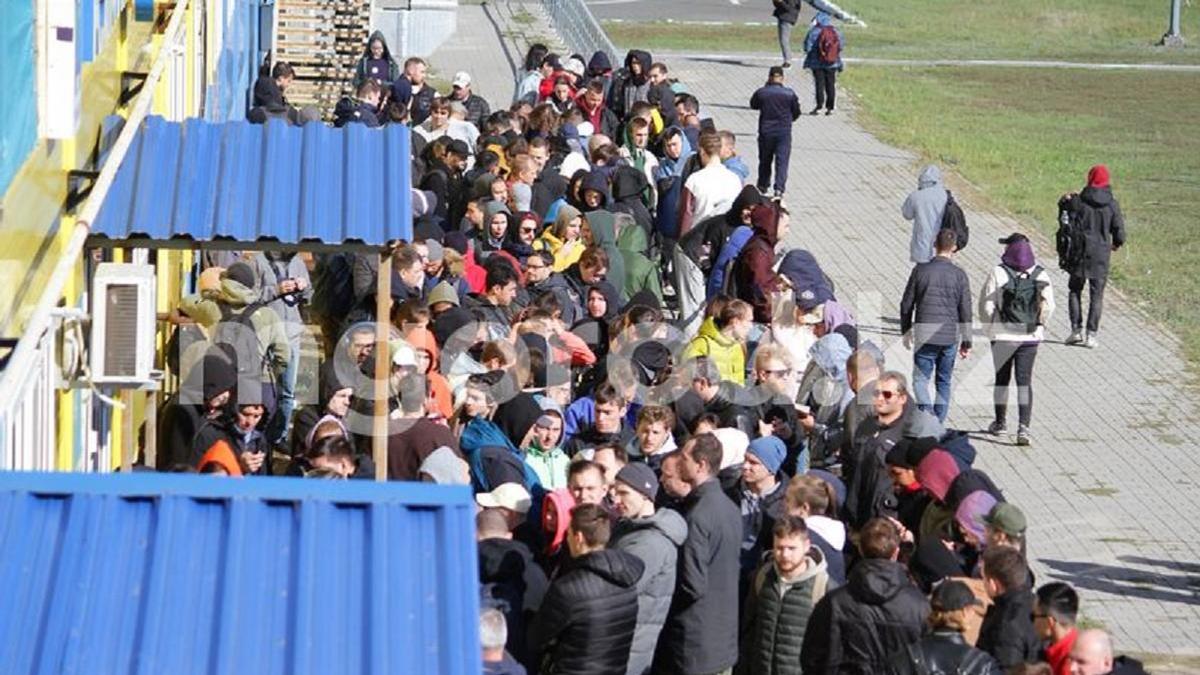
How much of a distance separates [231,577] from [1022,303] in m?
10.4

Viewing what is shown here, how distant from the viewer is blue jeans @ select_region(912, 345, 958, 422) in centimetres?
1619

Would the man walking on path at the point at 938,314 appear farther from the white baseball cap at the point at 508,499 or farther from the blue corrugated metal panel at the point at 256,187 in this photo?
the white baseball cap at the point at 508,499

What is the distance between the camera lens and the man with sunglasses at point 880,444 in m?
11.4

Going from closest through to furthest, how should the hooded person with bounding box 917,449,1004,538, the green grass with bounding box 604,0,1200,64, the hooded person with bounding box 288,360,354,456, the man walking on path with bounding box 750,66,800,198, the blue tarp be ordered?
the blue tarp
the hooded person with bounding box 917,449,1004,538
the hooded person with bounding box 288,360,354,456
the man walking on path with bounding box 750,66,800,198
the green grass with bounding box 604,0,1200,64

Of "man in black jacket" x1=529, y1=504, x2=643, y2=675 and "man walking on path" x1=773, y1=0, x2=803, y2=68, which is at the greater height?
"man walking on path" x1=773, y1=0, x2=803, y2=68

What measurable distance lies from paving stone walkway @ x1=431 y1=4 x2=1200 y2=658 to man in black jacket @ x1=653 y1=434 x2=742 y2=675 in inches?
126

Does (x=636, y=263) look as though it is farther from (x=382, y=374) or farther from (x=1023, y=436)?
(x=382, y=374)

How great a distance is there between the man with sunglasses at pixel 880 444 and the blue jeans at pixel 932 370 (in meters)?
3.94

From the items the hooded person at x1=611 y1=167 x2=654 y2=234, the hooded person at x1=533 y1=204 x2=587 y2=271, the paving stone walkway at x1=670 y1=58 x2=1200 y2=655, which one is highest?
the hooded person at x1=611 y1=167 x2=654 y2=234

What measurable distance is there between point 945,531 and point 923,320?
549 cm

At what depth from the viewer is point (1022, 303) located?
16141mm

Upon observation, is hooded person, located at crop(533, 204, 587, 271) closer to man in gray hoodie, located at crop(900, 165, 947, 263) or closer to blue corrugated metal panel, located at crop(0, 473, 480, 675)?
man in gray hoodie, located at crop(900, 165, 947, 263)

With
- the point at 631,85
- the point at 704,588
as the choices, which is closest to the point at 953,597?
the point at 704,588

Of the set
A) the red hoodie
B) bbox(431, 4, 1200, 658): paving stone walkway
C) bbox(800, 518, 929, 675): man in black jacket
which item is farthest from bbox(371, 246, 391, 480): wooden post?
bbox(431, 4, 1200, 658): paving stone walkway
